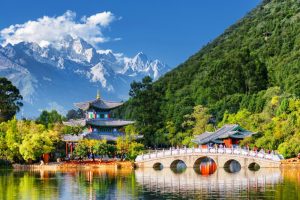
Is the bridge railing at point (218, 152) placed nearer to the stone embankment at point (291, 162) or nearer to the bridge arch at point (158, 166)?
the stone embankment at point (291, 162)

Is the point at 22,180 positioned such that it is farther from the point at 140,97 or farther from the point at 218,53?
the point at 218,53

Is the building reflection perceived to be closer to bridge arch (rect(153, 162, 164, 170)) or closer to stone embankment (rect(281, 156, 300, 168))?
stone embankment (rect(281, 156, 300, 168))

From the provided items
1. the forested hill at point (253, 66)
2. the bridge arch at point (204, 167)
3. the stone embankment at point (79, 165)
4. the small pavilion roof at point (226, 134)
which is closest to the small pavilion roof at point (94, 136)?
the stone embankment at point (79, 165)

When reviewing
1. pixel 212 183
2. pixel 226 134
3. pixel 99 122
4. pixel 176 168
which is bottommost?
pixel 212 183

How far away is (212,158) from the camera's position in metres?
53.3

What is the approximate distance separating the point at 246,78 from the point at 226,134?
2954 cm

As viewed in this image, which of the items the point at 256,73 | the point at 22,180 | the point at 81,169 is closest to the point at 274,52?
the point at 256,73

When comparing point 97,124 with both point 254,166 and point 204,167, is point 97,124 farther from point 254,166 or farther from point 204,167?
point 254,166

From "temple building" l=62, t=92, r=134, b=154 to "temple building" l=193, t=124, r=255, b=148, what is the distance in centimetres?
957

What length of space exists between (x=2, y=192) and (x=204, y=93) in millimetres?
60922

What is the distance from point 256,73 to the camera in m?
88.8

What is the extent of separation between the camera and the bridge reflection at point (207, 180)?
36.4 meters

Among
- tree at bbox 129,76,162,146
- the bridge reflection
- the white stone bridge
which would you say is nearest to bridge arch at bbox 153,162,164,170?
the white stone bridge

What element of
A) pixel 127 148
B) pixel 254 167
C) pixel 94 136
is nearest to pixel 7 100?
pixel 94 136
